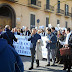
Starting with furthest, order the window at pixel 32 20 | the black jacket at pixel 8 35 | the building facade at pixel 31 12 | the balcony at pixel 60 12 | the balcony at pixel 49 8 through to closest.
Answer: the balcony at pixel 60 12, the balcony at pixel 49 8, the window at pixel 32 20, the building facade at pixel 31 12, the black jacket at pixel 8 35

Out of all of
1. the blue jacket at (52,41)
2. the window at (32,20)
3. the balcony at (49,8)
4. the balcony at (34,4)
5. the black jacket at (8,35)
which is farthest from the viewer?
the balcony at (49,8)

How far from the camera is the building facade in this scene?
1817 centimetres

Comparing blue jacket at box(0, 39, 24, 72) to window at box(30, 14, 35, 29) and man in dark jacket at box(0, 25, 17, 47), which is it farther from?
window at box(30, 14, 35, 29)

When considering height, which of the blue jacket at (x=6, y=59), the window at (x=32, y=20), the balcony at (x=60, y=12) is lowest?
the blue jacket at (x=6, y=59)

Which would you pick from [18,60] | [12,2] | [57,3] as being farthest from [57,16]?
[18,60]

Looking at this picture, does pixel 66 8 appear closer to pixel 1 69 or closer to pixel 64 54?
pixel 64 54

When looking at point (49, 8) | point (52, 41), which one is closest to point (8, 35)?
point (52, 41)

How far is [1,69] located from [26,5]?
1887 cm

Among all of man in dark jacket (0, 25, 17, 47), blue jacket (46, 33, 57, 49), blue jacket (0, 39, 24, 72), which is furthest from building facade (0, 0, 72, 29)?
blue jacket (0, 39, 24, 72)

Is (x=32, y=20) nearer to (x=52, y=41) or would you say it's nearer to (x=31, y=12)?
(x=31, y=12)

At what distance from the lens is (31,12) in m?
21.3

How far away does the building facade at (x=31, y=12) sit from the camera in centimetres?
1817

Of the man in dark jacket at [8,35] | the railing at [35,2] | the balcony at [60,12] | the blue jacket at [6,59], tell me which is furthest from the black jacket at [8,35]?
the balcony at [60,12]

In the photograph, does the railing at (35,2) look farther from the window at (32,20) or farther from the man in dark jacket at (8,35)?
the man in dark jacket at (8,35)
